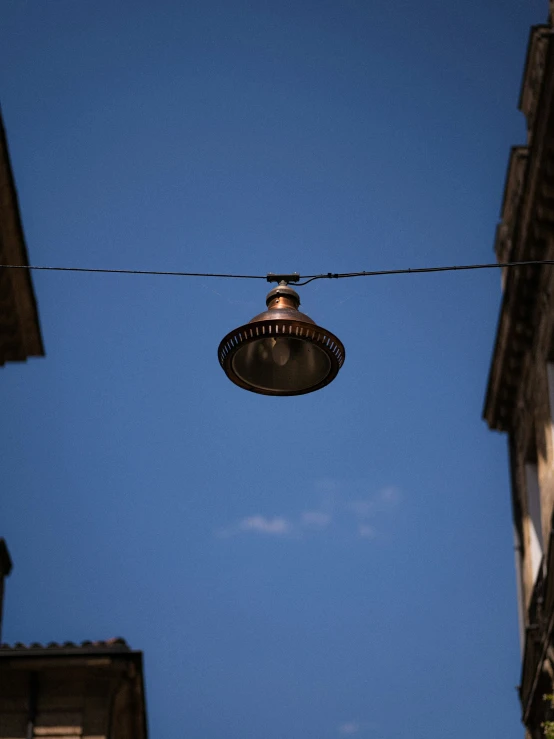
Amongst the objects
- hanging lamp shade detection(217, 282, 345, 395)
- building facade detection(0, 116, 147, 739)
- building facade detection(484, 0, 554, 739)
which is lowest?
hanging lamp shade detection(217, 282, 345, 395)

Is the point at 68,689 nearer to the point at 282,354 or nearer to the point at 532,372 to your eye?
the point at 532,372

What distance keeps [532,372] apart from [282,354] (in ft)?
48.4

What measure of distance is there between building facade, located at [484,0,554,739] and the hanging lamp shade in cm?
1001

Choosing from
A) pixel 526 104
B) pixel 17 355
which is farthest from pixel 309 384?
pixel 526 104

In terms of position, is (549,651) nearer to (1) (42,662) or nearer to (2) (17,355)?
(1) (42,662)

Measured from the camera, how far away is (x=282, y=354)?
10.0 metres

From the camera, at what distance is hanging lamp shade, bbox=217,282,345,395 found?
969 centimetres

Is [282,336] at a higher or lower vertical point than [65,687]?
lower

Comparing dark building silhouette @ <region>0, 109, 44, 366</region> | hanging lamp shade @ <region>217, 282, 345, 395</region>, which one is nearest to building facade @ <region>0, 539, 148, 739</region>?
dark building silhouette @ <region>0, 109, 44, 366</region>

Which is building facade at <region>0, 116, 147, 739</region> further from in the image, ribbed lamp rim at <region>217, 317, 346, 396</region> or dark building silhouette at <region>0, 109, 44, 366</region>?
ribbed lamp rim at <region>217, 317, 346, 396</region>

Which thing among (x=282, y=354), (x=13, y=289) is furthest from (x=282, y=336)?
(x=13, y=289)

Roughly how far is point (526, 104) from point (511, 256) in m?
3.69

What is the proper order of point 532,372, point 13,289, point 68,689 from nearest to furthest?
point 68,689, point 13,289, point 532,372

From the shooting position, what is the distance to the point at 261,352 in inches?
392
